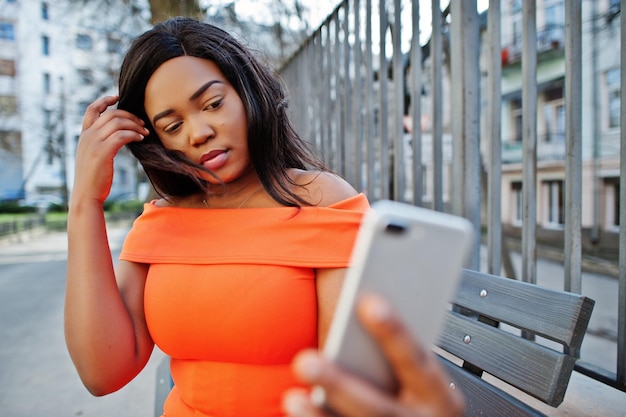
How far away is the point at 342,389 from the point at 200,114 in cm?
85

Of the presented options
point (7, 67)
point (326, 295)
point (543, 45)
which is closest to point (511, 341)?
point (326, 295)

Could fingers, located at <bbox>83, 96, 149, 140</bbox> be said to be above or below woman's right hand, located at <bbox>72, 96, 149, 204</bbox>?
above

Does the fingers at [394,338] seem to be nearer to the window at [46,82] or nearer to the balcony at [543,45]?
the balcony at [543,45]

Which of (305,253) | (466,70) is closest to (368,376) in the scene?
(305,253)

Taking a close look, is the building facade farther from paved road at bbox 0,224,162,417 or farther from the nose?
the nose

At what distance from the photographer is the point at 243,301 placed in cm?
106

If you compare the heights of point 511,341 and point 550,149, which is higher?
point 550,149

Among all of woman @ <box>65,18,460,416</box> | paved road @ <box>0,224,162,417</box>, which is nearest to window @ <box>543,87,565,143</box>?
paved road @ <box>0,224,162,417</box>

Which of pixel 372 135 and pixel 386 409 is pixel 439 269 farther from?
pixel 372 135

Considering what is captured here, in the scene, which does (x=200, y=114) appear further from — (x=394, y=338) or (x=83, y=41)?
(x=83, y=41)

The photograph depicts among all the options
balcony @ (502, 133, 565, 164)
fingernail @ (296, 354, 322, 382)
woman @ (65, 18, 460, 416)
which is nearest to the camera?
fingernail @ (296, 354, 322, 382)

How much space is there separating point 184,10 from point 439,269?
5188mm

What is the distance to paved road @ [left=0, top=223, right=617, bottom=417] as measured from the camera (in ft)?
9.11

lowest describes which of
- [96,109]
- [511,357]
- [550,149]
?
[511,357]
